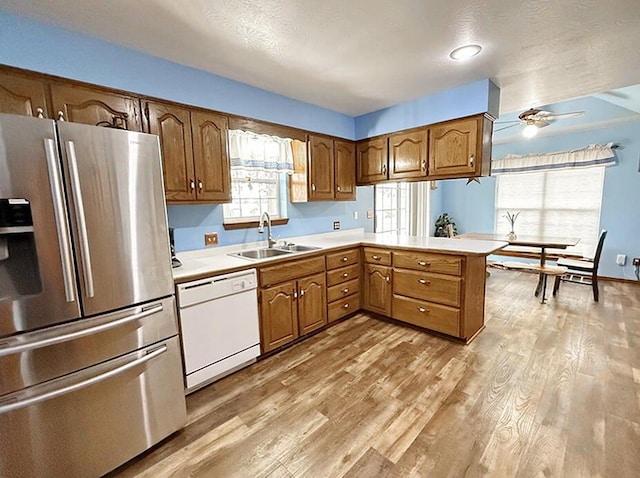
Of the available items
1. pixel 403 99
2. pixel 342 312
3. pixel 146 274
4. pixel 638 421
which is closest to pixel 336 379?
pixel 342 312

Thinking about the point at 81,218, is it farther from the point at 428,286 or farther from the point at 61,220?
the point at 428,286

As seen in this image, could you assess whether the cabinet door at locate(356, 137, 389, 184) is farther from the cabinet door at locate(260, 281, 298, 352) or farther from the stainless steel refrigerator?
the stainless steel refrigerator

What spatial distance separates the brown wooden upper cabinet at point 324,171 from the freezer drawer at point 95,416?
2.05 metres

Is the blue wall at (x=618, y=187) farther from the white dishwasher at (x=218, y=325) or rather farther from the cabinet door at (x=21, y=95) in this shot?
the cabinet door at (x=21, y=95)

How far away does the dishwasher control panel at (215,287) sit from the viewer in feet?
6.24

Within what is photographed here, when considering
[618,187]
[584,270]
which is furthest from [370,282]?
[618,187]

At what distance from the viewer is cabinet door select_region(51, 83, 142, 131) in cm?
172

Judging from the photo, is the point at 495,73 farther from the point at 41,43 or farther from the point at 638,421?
the point at 41,43

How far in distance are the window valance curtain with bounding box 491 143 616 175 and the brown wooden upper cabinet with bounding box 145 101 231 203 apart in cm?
528

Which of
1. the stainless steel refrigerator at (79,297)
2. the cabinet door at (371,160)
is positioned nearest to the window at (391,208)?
the cabinet door at (371,160)

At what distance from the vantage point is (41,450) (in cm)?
124

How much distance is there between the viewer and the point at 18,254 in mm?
1222

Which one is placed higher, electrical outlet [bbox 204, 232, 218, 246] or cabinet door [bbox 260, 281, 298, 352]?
electrical outlet [bbox 204, 232, 218, 246]

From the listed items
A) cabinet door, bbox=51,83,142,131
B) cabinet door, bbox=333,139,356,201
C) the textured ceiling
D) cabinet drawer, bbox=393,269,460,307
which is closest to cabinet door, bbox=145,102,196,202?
cabinet door, bbox=51,83,142,131
